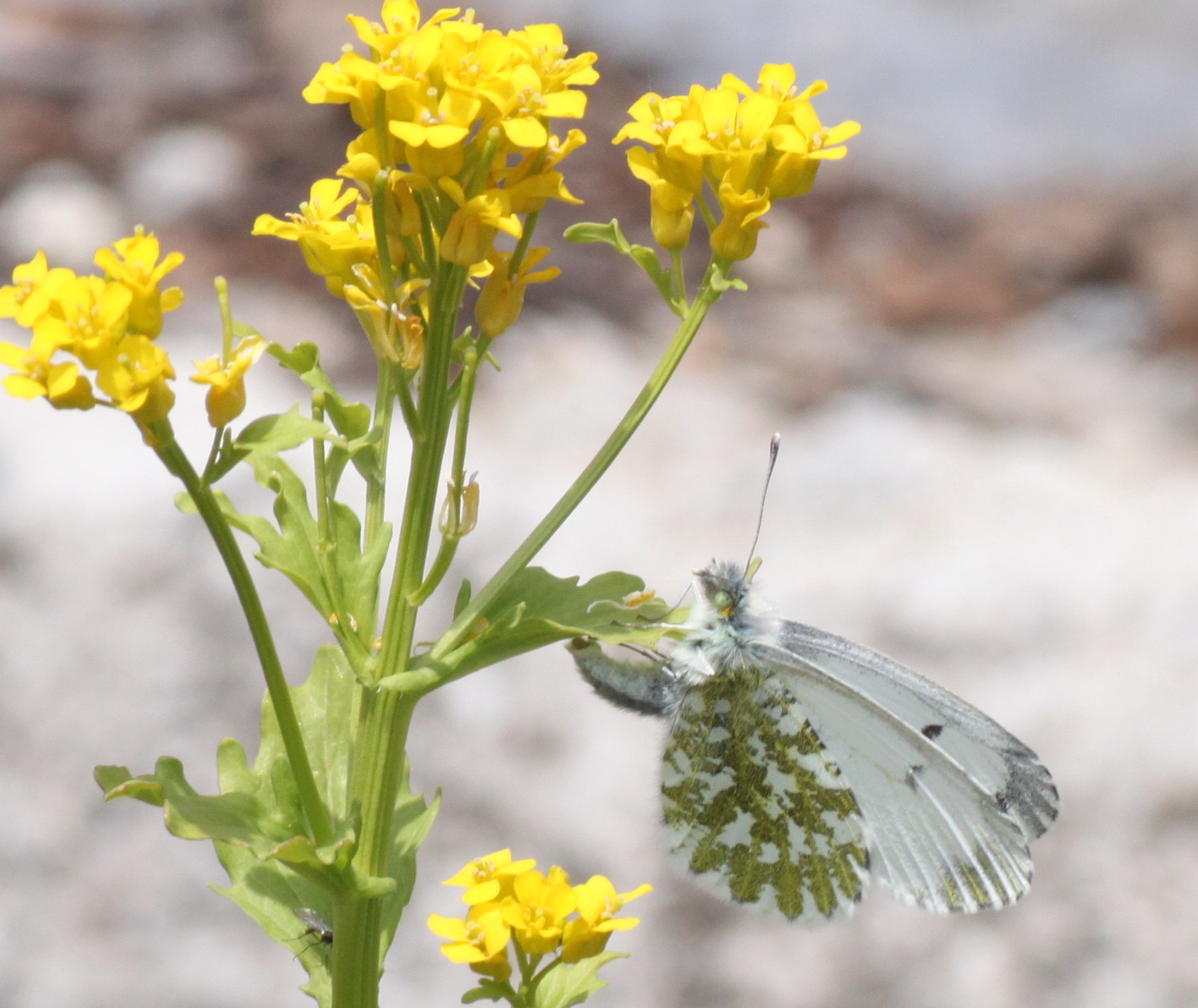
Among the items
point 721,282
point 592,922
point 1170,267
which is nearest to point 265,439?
point 721,282

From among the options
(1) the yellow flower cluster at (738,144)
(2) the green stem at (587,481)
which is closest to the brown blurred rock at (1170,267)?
(1) the yellow flower cluster at (738,144)

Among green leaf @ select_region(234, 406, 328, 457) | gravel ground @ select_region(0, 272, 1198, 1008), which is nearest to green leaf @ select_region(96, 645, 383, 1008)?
green leaf @ select_region(234, 406, 328, 457)

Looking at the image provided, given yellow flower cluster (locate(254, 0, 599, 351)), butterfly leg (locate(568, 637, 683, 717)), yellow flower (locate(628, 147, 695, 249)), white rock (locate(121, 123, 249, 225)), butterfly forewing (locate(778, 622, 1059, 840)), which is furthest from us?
white rock (locate(121, 123, 249, 225))

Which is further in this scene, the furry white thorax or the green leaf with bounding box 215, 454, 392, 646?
the furry white thorax

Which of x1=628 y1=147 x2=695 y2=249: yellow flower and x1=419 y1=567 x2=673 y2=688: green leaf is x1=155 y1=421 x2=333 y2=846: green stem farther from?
x1=628 y1=147 x2=695 y2=249: yellow flower

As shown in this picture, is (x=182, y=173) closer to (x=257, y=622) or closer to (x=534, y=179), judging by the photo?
(x=534, y=179)

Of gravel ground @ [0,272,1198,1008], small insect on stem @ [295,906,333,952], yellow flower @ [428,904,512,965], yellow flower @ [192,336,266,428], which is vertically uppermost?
gravel ground @ [0,272,1198,1008]

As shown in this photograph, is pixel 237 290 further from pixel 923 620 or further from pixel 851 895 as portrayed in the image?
pixel 851 895

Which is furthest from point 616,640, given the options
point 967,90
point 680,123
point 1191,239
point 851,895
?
point 967,90
